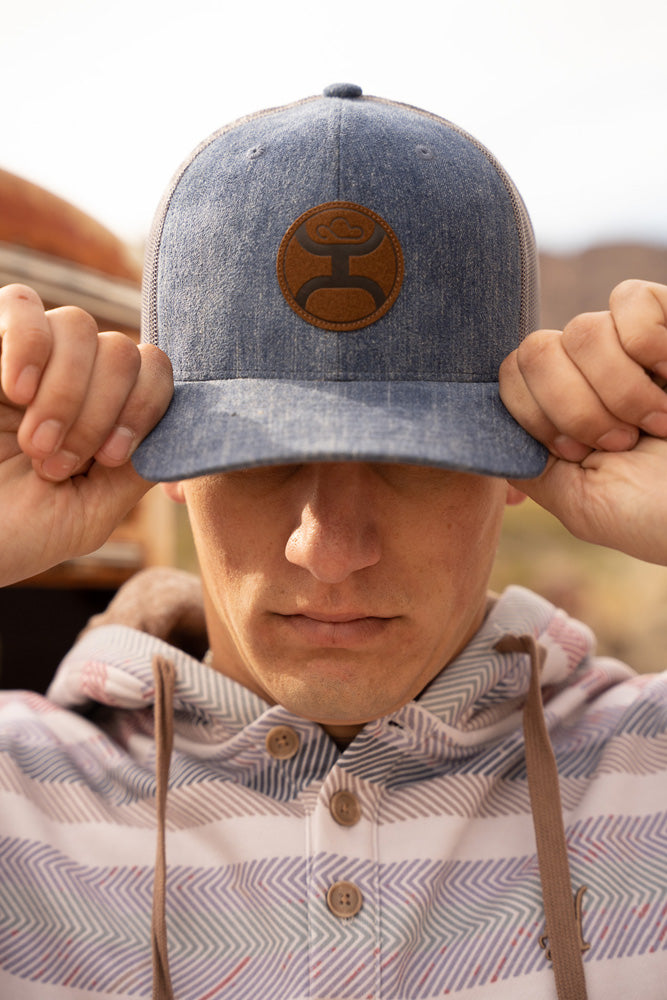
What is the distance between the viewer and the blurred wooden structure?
2543 millimetres

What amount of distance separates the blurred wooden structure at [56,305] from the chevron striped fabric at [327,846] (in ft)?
4.18

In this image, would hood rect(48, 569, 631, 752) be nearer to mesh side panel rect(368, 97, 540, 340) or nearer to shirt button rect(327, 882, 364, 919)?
shirt button rect(327, 882, 364, 919)

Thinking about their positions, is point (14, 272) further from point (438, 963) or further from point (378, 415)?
point (438, 963)

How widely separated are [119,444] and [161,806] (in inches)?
20.2

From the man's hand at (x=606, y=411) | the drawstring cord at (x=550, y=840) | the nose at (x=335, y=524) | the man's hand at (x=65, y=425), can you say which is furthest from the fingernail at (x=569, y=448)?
the man's hand at (x=65, y=425)

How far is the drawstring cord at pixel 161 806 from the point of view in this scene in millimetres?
1145

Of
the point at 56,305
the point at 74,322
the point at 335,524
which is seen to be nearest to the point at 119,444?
the point at 74,322

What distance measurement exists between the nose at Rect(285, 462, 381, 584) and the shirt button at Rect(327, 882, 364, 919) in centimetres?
43

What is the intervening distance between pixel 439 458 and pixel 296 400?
7.1 inches

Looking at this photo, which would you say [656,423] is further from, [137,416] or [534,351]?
[137,416]

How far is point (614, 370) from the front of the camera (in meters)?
1.00

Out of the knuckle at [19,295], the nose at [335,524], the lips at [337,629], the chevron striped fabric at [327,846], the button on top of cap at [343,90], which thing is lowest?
the chevron striped fabric at [327,846]

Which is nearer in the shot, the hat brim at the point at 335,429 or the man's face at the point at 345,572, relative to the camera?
the hat brim at the point at 335,429

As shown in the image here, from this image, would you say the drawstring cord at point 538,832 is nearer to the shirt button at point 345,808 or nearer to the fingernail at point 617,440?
the shirt button at point 345,808
